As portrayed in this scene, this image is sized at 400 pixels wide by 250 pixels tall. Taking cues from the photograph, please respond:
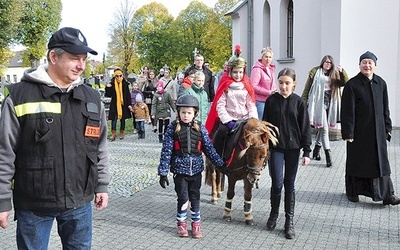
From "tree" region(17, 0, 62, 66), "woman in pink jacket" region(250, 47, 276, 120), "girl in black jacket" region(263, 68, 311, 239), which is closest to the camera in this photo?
"girl in black jacket" region(263, 68, 311, 239)

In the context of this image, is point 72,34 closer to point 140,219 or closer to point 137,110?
point 140,219

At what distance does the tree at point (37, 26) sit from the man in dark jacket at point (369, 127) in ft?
210

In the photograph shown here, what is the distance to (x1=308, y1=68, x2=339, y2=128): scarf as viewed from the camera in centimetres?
1013

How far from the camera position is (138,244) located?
563 cm

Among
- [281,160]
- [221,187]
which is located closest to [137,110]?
[221,187]

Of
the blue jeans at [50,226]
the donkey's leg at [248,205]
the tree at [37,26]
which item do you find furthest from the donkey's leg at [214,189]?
the tree at [37,26]

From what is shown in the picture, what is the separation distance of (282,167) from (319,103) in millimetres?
4567

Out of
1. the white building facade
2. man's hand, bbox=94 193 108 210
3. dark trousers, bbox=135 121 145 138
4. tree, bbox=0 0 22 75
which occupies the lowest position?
dark trousers, bbox=135 121 145 138

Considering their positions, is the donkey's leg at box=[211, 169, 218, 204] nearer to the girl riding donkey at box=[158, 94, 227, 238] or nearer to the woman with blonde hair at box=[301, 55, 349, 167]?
the girl riding donkey at box=[158, 94, 227, 238]

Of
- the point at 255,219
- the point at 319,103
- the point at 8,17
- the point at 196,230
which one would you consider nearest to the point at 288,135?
the point at 255,219

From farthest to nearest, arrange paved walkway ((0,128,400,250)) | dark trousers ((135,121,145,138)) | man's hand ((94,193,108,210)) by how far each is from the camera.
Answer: dark trousers ((135,121,145,138))
paved walkway ((0,128,400,250))
man's hand ((94,193,108,210))

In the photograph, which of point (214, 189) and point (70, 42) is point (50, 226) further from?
point (214, 189)

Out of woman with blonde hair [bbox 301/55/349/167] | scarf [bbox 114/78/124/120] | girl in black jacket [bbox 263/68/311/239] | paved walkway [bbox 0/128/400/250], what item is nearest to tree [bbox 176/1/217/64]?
scarf [bbox 114/78/124/120]

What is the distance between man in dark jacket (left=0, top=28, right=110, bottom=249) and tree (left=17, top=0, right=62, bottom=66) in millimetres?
66517
